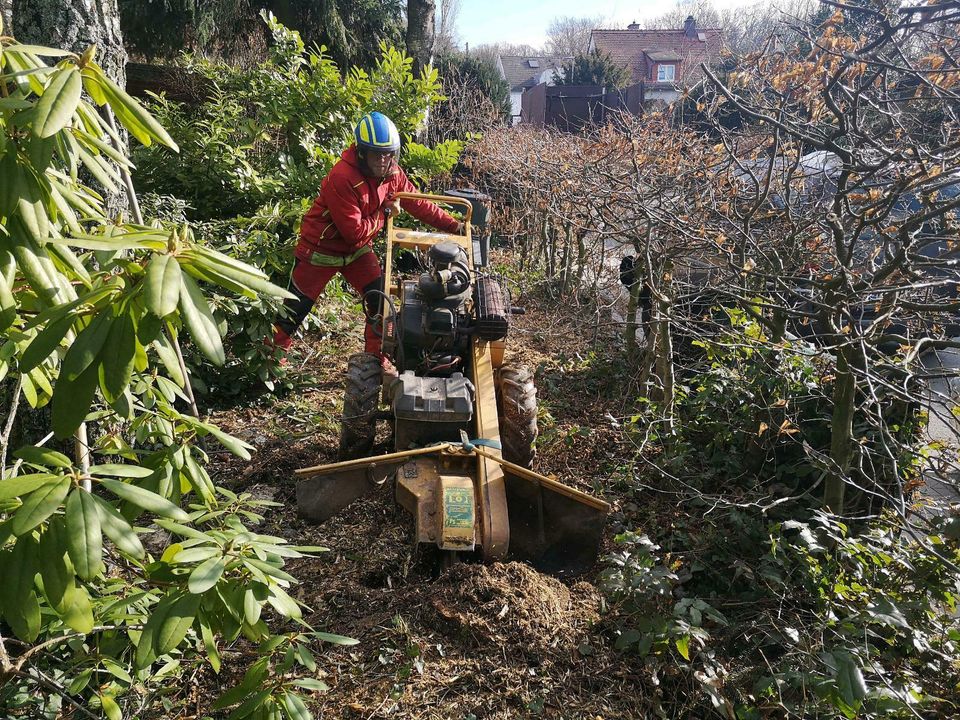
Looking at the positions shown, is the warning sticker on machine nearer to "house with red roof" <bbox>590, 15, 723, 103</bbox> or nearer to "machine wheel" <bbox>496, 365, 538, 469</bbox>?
"machine wheel" <bbox>496, 365, 538, 469</bbox>

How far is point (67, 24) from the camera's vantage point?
378 centimetres

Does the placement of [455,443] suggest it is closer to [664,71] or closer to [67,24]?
[67,24]

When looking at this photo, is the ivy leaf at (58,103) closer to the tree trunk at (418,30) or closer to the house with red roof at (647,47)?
the tree trunk at (418,30)

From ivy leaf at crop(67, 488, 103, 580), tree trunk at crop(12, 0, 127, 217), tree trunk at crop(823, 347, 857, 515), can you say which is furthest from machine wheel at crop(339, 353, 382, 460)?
ivy leaf at crop(67, 488, 103, 580)

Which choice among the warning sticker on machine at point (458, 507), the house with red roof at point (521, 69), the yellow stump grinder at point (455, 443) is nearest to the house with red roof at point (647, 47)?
the house with red roof at point (521, 69)

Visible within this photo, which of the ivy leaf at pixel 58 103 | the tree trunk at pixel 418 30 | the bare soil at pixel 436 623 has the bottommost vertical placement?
the bare soil at pixel 436 623

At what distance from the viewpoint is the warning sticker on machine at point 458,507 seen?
3.52 metres

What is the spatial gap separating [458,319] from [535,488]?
46.4 inches

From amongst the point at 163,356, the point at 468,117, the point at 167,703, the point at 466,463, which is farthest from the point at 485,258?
the point at 468,117

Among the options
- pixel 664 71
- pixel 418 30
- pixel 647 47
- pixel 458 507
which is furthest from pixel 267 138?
pixel 647 47

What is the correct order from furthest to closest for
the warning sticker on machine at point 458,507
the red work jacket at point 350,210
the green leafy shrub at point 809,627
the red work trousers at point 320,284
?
the red work trousers at point 320,284 < the red work jacket at point 350,210 < the warning sticker on machine at point 458,507 < the green leafy shrub at point 809,627

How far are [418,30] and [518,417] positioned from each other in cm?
1026

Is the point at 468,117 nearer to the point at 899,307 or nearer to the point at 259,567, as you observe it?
the point at 899,307

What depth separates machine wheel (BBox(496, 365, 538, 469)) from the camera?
4508mm
